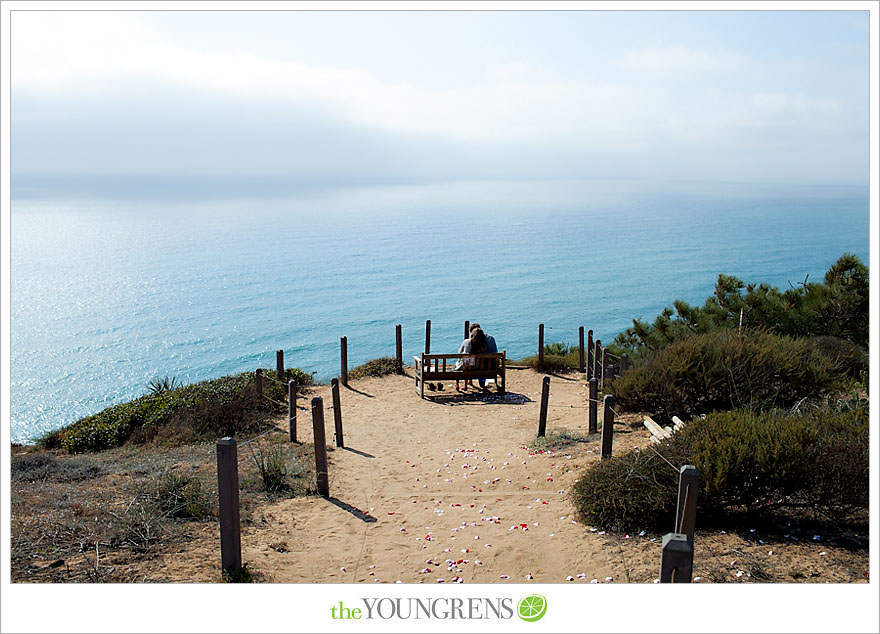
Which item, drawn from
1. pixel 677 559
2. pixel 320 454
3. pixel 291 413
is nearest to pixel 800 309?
pixel 291 413

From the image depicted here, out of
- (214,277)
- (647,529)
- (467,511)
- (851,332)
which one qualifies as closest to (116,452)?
(467,511)

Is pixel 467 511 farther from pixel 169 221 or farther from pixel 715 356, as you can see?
pixel 169 221

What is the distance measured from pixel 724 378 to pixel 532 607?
234 inches

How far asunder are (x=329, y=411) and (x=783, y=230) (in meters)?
100

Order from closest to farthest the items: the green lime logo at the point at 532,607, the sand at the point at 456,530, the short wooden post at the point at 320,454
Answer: the green lime logo at the point at 532,607
the sand at the point at 456,530
the short wooden post at the point at 320,454

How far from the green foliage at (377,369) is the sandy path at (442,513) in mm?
5140

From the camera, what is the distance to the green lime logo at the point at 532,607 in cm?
413

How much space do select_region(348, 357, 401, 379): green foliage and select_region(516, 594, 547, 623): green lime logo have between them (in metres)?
12.4

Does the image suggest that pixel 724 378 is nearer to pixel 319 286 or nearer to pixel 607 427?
pixel 607 427

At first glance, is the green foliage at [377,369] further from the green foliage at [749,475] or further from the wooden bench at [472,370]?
the green foliage at [749,475]

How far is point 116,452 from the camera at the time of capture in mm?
11273

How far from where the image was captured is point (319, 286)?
59.2 metres

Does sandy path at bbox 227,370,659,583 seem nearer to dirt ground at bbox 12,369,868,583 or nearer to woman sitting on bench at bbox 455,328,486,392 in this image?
dirt ground at bbox 12,369,868,583

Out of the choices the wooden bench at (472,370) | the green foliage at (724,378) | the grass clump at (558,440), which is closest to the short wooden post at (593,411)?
the grass clump at (558,440)
